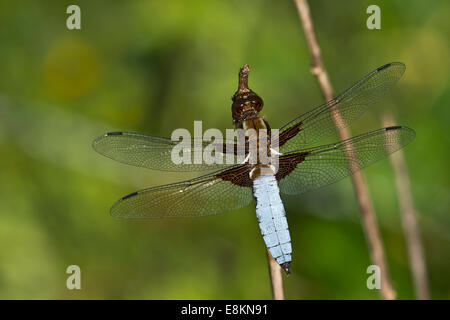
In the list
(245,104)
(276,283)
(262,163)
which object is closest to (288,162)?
(262,163)

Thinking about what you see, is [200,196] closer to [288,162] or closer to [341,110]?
[288,162]

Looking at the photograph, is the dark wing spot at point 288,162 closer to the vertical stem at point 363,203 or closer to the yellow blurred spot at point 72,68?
the vertical stem at point 363,203

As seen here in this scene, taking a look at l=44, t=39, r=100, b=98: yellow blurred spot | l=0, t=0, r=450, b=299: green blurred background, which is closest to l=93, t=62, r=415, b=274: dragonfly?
l=0, t=0, r=450, b=299: green blurred background

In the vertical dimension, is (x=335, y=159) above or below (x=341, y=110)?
below

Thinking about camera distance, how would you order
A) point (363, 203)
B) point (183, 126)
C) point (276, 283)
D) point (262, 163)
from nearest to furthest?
1. point (276, 283)
2. point (363, 203)
3. point (262, 163)
4. point (183, 126)

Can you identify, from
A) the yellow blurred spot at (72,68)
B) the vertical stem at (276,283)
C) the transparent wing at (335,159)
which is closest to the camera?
the vertical stem at (276,283)

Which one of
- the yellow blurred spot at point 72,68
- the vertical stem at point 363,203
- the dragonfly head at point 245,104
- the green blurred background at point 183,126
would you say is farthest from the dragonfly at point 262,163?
the yellow blurred spot at point 72,68

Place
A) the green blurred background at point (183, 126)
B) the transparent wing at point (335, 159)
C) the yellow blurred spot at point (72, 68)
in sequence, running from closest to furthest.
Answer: the transparent wing at point (335, 159) → the green blurred background at point (183, 126) → the yellow blurred spot at point (72, 68)
